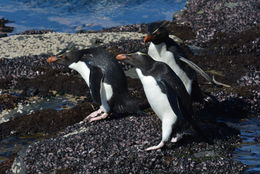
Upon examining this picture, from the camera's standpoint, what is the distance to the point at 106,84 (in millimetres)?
9078

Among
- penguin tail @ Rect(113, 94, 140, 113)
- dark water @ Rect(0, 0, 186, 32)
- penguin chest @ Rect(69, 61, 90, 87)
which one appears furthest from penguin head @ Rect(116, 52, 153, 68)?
dark water @ Rect(0, 0, 186, 32)

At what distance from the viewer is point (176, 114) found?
7875mm

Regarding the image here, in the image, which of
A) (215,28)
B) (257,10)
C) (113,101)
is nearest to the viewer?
(113,101)

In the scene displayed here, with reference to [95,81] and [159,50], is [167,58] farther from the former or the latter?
[95,81]

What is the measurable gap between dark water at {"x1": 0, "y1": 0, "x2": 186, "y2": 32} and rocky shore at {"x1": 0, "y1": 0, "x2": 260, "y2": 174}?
8.12 m

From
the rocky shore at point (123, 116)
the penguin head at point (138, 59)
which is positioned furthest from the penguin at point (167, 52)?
the penguin head at point (138, 59)

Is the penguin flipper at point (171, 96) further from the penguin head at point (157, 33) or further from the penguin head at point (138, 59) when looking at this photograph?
the penguin head at point (157, 33)

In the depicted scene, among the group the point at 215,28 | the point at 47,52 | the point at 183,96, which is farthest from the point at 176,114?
the point at 215,28

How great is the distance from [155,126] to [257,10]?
12.7 m

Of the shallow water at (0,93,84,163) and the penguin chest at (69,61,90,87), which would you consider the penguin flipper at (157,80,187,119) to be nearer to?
the penguin chest at (69,61,90,87)

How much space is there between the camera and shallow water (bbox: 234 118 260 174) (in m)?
7.73

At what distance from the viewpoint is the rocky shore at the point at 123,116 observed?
7.65m

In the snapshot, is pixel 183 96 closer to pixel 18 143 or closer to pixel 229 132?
pixel 229 132

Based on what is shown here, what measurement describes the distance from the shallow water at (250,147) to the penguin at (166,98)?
2.24 feet
